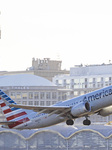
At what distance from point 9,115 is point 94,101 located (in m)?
25.0

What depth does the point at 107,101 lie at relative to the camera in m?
161

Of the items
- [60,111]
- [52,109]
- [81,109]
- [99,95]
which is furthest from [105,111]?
[52,109]

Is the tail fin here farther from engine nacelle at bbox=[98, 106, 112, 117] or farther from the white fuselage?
engine nacelle at bbox=[98, 106, 112, 117]

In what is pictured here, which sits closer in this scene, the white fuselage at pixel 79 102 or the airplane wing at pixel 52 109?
the white fuselage at pixel 79 102

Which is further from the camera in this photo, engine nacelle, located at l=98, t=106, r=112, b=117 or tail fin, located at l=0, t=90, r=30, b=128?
tail fin, located at l=0, t=90, r=30, b=128

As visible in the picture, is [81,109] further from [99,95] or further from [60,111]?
[60,111]

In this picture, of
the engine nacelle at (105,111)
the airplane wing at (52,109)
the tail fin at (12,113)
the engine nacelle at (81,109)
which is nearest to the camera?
the engine nacelle at (81,109)

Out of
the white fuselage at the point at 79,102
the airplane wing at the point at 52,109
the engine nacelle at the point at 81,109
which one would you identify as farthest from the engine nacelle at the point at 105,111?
the airplane wing at the point at 52,109

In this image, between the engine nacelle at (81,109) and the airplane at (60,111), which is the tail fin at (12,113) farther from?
the engine nacelle at (81,109)

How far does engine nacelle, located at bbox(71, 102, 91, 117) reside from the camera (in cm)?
16362

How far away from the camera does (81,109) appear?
164125 mm

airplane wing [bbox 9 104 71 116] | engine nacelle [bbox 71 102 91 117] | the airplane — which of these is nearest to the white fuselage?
the airplane

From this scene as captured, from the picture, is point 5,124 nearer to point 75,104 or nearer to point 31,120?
point 31,120

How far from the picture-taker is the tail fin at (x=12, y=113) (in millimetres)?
176500
